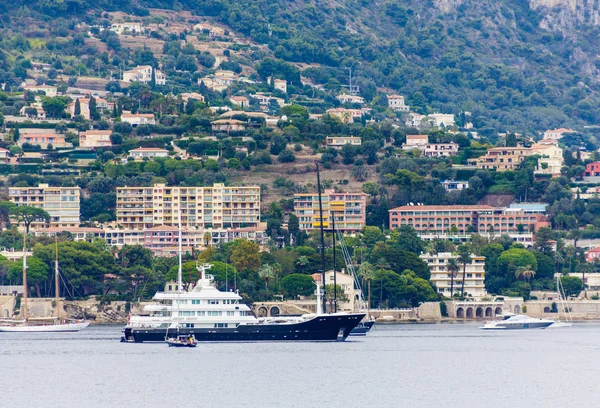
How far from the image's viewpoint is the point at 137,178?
178750 mm

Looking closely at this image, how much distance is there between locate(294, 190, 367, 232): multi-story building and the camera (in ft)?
563

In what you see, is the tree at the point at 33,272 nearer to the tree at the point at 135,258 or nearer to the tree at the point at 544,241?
the tree at the point at 135,258

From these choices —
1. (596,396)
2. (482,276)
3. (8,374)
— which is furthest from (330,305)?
(596,396)

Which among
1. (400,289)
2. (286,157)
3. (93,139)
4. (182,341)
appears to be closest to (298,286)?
(400,289)

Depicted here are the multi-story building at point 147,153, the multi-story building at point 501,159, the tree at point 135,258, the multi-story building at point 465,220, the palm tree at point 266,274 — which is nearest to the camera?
the palm tree at point 266,274

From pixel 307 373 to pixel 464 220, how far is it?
85.9 metres

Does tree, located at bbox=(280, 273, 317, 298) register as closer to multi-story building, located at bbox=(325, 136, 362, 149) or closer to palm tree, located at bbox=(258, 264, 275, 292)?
palm tree, located at bbox=(258, 264, 275, 292)

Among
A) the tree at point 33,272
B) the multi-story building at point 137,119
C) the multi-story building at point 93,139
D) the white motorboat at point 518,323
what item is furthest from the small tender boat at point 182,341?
the multi-story building at point 137,119

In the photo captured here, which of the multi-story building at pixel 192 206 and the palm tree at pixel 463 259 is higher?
the multi-story building at pixel 192 206

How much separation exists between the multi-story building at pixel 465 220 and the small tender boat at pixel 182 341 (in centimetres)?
6647

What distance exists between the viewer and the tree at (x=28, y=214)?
168000 millimetres

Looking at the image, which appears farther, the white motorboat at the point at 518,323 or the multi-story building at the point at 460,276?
the multi-story building at the point at 460,276

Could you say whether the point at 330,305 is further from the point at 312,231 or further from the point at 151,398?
the point at 151,398

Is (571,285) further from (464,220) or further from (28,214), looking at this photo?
(28,214)
